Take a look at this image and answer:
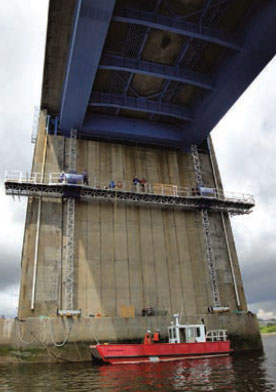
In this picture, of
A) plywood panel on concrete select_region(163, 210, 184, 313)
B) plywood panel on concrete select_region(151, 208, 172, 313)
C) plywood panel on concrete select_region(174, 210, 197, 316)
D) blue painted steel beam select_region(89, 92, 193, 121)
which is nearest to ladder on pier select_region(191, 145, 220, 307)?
plywood panel on concrete select_region(174, 210, 197, 316)

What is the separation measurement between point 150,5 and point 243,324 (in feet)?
79.1

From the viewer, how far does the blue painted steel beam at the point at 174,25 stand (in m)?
22.2

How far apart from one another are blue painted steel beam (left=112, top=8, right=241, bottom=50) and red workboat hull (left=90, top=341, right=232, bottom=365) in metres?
20.4

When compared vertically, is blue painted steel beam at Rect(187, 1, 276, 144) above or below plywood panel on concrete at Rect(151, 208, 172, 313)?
above

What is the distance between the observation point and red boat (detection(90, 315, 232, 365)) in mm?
20125

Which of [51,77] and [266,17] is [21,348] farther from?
[266,17]

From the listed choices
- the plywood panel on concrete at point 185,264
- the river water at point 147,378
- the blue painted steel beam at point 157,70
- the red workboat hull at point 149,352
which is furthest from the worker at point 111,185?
the river water at point 147,378

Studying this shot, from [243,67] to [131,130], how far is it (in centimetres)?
1150

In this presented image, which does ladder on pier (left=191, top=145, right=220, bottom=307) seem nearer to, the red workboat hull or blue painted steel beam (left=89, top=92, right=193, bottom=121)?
blue painted steel beam (left=89, top=92, right=193, bottom=121)

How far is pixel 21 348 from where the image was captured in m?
21.7

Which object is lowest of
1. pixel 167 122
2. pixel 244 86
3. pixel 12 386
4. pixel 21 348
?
pixel 12 386

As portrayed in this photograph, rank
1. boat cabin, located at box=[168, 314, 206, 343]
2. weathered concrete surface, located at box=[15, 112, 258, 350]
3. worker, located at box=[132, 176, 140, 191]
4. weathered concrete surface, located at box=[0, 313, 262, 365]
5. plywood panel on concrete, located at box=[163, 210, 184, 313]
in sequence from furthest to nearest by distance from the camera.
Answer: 1. worker, located at box=[132, 176, 140, 191]
2. plywood panel on concrete, located at box=[163, 210, 184, 313]
3. weathered concrete surface, located at box=[15, 112, 258, 350]
4. boat cabin, located at box=[168, 314, 206, 343]
5. weathered concrete surface, located at box=[0, 313, 262, 365]

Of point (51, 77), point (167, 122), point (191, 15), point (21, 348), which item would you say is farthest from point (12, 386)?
point (167, 122)

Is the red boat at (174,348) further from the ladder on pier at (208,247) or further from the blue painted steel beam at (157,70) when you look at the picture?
the blue painted steel beam at (157,70)
